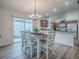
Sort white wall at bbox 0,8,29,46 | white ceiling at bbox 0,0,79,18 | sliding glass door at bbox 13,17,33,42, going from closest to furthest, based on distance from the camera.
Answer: white ceiling at bbox 0,0,79,18 < white wall at bbox 0,8,29,46 < sliding glass door at bbox 13,17,33,42

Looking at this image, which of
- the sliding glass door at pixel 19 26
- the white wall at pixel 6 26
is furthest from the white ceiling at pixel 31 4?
the sliding glass door at pixel 19 26

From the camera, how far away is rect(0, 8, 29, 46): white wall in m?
4.67

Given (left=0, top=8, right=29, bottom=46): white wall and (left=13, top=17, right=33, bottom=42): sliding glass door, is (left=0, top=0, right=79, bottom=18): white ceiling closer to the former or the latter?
(left=0, top=8, right=29, bottom=46): white wall

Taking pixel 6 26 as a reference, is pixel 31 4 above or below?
above

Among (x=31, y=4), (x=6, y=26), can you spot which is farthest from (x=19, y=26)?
(x=31, y=4)

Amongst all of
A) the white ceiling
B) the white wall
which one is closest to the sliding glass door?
the white wall

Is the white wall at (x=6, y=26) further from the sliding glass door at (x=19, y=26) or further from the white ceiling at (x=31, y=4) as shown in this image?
the sliding glass door at (x=19, y=26)

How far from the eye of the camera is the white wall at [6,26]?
4.67 meters

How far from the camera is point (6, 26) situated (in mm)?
4906

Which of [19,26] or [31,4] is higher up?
[31,4]

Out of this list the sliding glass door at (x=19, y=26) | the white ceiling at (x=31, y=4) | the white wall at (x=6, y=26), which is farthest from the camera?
the sliding glass door at (x=19, y=26)

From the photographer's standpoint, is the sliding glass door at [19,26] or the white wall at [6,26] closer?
the white wall at [6,26]

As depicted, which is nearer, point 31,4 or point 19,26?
point 31,4

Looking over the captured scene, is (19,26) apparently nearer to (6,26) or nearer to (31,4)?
(6,26)
